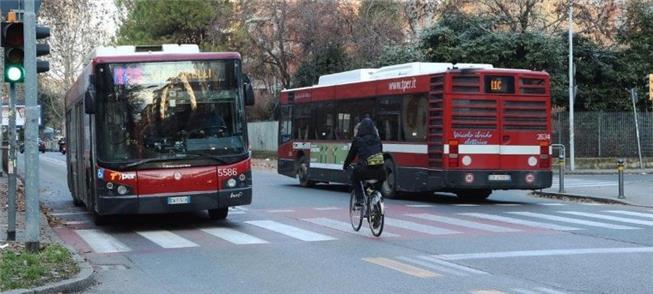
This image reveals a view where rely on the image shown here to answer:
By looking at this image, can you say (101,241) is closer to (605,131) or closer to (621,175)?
(621,175)

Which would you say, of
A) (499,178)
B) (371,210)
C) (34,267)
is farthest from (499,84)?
(34,267)

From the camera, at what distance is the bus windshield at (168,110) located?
43.6 feet

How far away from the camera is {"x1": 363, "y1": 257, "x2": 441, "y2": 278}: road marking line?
9188 mm

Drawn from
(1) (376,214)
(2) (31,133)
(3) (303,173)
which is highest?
(2) (31,133)

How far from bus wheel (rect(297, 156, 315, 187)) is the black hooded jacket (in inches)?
458

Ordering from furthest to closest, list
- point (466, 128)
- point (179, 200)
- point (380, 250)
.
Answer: point (466, 128)
point (179, 200)
point (380, 250)

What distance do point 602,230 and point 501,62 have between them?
2474cm

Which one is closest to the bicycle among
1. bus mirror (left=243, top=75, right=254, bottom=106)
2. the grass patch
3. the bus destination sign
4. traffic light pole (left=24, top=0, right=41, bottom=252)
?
bus mirror (left=243, top=75, right=254, bottom=106)

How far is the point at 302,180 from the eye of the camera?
81.1ft

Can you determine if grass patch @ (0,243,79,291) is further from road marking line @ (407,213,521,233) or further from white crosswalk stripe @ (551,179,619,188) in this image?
white crosswalk stripe @ (551,179,619,188)

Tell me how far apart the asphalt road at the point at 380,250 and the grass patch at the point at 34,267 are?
42 centimetres

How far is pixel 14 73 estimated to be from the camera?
34.4 feet

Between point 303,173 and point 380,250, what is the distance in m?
13.6

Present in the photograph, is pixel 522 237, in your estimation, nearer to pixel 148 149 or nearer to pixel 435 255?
pixel 435 255
